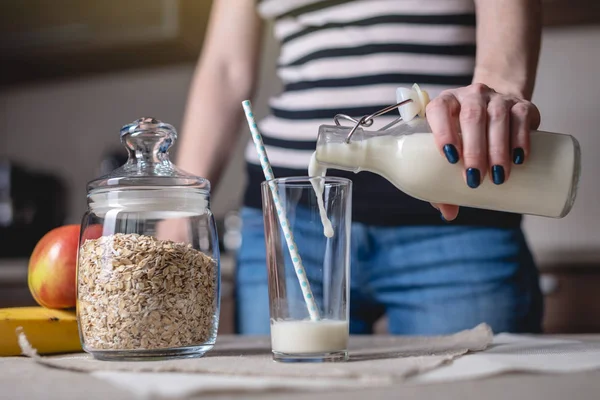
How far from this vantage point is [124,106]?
99.1 inches

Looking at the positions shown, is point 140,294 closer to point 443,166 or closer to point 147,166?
point 147,166

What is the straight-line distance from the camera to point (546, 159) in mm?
647

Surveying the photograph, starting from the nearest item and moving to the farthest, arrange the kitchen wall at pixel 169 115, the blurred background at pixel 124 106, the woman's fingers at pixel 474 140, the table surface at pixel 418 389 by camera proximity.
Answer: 1. the table surface at pixel 418 389
2. the woman's fingers at pixel 474 140
3. the blurred background at pixel 124 106
4. the kitchen wall at pixel 169 115

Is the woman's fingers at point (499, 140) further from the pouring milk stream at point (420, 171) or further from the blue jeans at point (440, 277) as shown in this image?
the blue jeans at point (440, 277)

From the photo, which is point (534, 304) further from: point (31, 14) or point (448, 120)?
point (31, 14)

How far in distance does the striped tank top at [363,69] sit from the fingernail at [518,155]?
392mm

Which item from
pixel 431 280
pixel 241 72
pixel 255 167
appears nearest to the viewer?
pixel 431 280

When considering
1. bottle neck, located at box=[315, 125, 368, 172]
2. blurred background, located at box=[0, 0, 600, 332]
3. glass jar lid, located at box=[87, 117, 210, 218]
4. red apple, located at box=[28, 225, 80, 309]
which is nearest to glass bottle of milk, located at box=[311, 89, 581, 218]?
bottle neck, located at box=[315, 125, 368, 172]

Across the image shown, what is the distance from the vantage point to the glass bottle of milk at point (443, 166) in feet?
2.12

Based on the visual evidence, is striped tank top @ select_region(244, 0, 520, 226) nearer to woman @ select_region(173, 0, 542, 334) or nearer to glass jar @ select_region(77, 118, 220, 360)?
woman @ select_region(173, 0, 542, 334)

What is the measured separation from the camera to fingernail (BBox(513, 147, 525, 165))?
63 centimetres

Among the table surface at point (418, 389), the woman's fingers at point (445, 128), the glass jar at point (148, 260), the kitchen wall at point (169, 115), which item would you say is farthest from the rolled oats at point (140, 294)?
the kitchen wall at point (169, 115)

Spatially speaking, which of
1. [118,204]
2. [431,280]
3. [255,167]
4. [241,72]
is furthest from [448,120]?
[241,72]

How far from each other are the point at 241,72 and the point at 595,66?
4.10ft
